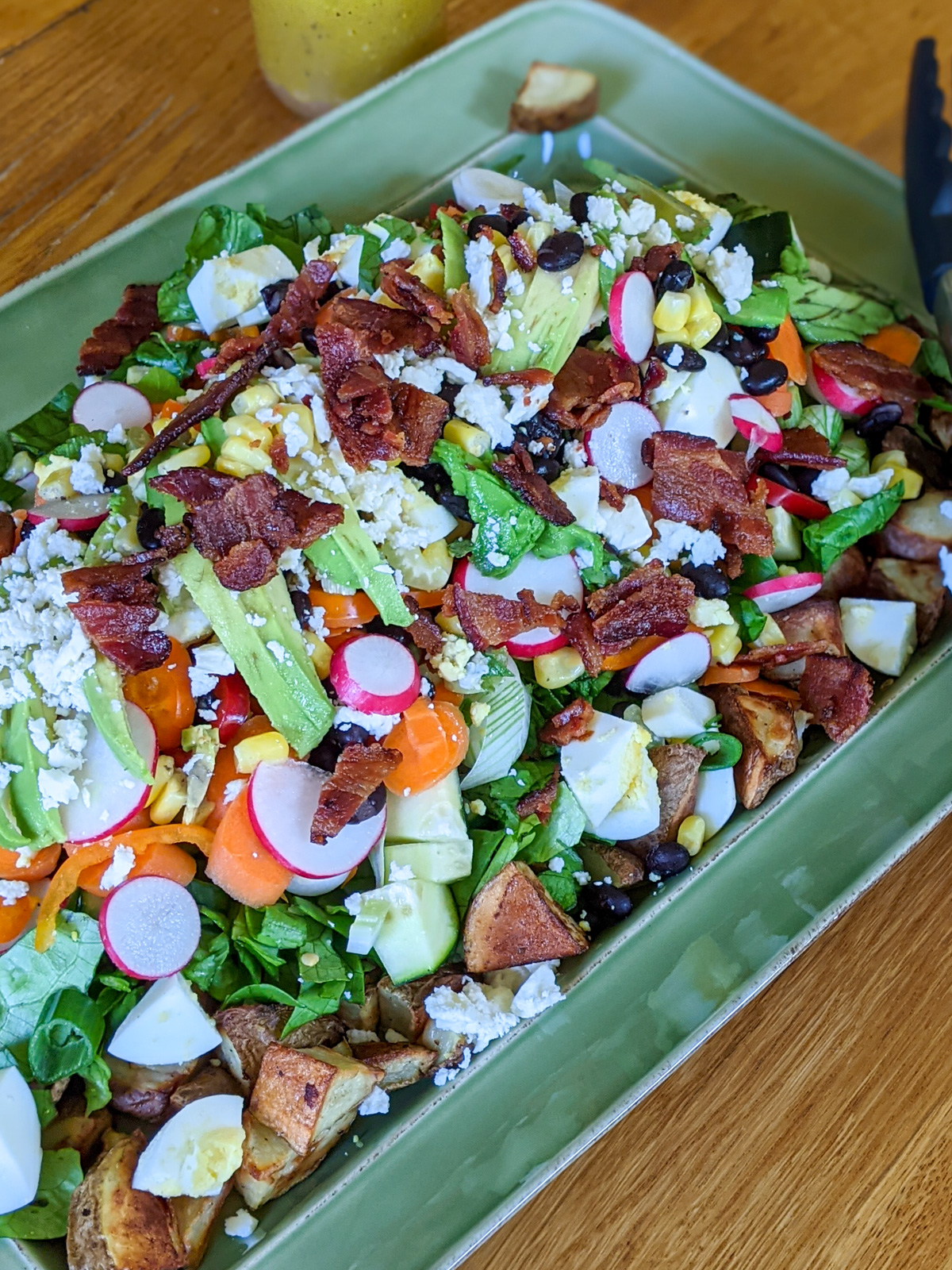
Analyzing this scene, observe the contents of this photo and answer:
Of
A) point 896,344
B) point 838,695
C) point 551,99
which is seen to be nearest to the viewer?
point 838,695

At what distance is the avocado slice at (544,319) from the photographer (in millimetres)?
1993

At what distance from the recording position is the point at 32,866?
172cm

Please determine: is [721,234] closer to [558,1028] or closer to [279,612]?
[279,612]

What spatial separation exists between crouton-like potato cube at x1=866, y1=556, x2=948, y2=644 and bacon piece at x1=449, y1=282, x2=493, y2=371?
0.96m

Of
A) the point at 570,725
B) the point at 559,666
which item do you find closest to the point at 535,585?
the point at 559,666

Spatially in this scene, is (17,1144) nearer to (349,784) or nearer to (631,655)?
(349,784)

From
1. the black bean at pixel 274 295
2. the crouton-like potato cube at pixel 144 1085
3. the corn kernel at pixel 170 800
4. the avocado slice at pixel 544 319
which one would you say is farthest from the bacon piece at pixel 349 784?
the black bean at pixel 274 295

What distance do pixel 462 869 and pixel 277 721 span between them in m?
0.41

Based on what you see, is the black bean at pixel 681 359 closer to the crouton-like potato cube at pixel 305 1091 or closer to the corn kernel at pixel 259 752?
the corn kernel at pixel 259 752

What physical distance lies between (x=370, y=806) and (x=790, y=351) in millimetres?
1336

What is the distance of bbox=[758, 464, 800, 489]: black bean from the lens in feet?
7.06

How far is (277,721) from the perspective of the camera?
1.79m

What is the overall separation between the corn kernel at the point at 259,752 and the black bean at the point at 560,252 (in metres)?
0.99

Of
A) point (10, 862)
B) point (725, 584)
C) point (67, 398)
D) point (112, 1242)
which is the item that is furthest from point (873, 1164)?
point (67, 398)
